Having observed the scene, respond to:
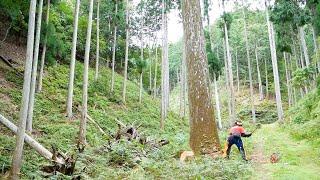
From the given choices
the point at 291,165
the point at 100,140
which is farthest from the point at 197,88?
the point at 100,140

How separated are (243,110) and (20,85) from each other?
35876 mm

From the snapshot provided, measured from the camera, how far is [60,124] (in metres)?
16.4

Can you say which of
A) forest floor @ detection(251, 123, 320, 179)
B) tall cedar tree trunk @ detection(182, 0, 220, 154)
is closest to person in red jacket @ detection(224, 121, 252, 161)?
forest floor @ detection(251, 123, 320, 179)

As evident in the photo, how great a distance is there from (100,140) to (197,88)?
25.5ft

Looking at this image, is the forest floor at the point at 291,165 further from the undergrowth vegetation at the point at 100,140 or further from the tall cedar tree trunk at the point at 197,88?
the tall cedar tree trunk at the point at 197,88

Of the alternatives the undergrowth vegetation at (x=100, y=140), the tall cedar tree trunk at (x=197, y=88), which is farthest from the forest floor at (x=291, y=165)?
the tall cedar tree trunk at (x=197, y=88)

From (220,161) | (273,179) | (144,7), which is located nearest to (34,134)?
(220,161)

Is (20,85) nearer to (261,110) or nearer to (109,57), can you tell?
(109,57)

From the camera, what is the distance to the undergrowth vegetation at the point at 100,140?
311 inches

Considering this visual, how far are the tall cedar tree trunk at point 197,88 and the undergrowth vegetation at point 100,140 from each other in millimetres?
688

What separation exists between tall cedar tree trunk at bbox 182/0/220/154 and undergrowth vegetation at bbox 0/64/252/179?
688 mm

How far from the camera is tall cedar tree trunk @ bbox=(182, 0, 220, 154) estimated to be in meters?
9.04

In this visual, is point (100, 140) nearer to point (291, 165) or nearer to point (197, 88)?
point (197, 88)

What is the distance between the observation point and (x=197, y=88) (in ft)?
30.4
